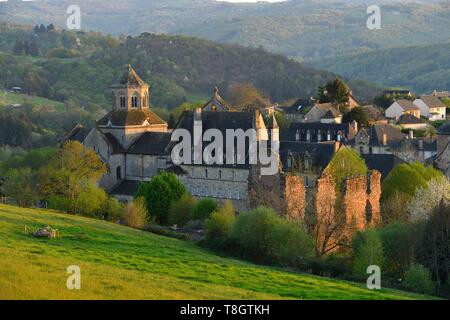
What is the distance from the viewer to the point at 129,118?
76.3 meters

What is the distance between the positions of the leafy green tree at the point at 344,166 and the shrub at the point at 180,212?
30.4ft

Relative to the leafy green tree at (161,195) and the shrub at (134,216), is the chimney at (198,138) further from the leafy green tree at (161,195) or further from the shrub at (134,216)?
the shrub at (134,216)

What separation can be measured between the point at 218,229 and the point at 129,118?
92.5 feet

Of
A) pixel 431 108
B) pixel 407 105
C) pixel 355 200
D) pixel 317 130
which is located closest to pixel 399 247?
pixel 355 200

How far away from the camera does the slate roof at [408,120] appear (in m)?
106

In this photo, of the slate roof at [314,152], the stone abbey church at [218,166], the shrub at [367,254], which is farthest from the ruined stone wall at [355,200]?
the slate roof at [314,152]

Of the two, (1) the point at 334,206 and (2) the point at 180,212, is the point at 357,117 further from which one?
(1) the point at 334,206

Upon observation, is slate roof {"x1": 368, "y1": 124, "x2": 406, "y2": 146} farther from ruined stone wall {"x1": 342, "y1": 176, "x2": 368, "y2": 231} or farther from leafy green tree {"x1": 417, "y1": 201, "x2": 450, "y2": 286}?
leafy green tree {"x1": 417, "y1": 201, "x2": 450, "y2": 286}

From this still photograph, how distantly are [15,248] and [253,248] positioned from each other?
1331 centimetres

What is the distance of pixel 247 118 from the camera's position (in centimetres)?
6869

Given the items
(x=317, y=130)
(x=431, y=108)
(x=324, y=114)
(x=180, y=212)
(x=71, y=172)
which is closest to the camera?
(x=180, y=212)

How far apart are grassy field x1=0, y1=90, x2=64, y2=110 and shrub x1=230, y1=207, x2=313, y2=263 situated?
4297 inches
